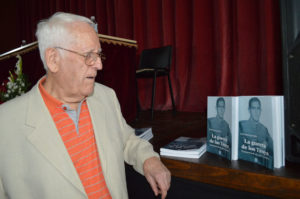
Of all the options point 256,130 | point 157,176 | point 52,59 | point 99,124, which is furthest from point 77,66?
point 256,130

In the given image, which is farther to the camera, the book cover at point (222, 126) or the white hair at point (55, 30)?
the book cover at point (222, 126)

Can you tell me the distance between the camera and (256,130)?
1.00m

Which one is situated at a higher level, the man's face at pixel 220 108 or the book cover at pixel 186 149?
the man's face at pixel 220 108

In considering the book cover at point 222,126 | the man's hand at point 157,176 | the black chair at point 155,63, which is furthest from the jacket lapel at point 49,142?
the black chair at point 155,63

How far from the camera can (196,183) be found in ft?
3.95

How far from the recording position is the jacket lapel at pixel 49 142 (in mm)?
811

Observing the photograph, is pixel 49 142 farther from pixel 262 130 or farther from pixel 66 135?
pixel 262 130

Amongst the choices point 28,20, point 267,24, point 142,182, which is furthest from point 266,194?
point 28,20

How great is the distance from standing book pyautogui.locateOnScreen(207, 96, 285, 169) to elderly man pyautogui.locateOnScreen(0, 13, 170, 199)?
363 millimetres

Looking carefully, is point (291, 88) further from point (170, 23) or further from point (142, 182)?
point (170, 23)

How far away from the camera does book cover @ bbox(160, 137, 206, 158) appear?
4.00ft

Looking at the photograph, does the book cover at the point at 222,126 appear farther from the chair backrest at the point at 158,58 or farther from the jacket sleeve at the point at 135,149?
the chair backrest at the point at 158,58

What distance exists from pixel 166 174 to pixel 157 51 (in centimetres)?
229

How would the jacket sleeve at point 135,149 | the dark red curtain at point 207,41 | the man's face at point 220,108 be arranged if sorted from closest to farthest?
the jacket sleeve at point 135,149 < the man's face at point 220,108 < the dark red curtain at point 207,41
